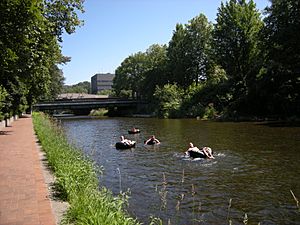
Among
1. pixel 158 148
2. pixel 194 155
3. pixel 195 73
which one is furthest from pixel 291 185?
pixel 195 73

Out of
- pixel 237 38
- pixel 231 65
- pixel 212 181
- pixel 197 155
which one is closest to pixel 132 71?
pixel 231 65

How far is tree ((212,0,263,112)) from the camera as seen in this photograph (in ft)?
196

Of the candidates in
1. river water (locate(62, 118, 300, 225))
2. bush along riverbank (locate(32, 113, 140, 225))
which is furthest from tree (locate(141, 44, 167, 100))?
bush along riverbank (locate(32, 113, 140, 225))

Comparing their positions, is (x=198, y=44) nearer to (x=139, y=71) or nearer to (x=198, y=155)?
(x=139, y=71)

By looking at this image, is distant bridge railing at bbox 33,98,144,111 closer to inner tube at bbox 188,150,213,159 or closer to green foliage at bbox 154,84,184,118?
green foliage at bbox 154,84,184,118

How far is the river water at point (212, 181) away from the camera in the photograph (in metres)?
10.2

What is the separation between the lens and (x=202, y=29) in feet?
245

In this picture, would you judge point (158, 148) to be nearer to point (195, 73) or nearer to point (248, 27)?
point (248, 27)

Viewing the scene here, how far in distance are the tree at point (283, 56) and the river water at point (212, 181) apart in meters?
21.3

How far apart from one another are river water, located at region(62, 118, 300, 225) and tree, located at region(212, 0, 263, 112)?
37038 millimetres

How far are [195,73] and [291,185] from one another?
63971 mm

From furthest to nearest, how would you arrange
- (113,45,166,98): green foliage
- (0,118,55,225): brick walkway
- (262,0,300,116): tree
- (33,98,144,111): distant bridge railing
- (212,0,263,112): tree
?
1. (113,45,166,98): green foliage
2. (33,98,144,111): distant bridge railing
3. (212,0,263,112): tree
4. (262,0,300,116): tree
5. (0,118,55,225): brick walkway

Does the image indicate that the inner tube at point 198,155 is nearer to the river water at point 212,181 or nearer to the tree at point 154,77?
the river water at point 212,181

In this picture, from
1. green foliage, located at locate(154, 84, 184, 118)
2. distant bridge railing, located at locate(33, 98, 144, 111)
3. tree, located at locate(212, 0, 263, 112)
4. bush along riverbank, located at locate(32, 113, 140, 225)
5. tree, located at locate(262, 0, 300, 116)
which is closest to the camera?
bush along riverbank, located at locate(32, 113, 140, 225)
